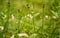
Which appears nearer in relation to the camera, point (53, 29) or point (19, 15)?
point (53, 29)

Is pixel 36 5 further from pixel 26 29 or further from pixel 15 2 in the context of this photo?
pixel 26 29

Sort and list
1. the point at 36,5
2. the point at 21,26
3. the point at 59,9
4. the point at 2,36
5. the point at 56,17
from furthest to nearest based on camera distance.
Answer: the point at 36,5 < the point at 59,9 < the point at 56,17 < the point at 21,26 < the point at 2,36

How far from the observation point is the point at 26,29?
1799mm

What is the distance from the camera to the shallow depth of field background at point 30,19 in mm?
1698

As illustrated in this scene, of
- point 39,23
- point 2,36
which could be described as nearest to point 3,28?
point 2,36

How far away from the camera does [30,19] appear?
1.85 meters

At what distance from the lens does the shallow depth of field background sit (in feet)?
5.57

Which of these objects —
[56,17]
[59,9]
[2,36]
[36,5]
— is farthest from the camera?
[36,5]

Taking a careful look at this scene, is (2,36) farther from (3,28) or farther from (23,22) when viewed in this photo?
(23,22)

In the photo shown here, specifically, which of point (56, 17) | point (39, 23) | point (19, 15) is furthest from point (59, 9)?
point (19, 15)

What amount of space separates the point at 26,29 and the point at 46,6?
43cm

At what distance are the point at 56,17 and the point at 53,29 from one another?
0.22 metres

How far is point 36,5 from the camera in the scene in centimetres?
215

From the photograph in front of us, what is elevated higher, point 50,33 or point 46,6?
point 46,6
